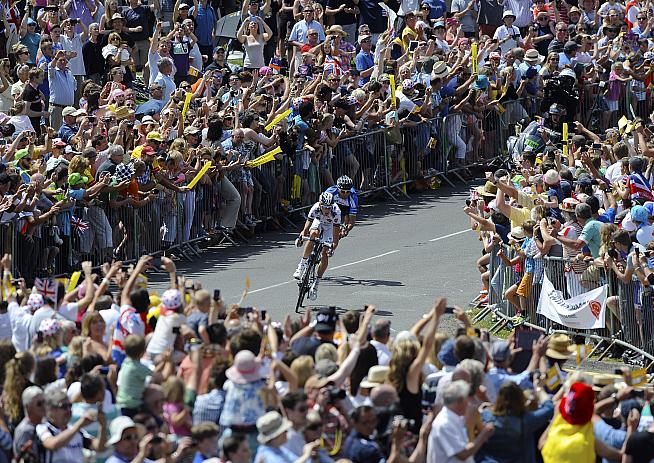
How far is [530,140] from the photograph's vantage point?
83.7 feet

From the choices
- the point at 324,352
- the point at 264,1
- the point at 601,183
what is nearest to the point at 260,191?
the point at 601,183

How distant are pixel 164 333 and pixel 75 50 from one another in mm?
13743

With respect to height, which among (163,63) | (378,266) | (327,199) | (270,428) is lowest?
(378,266)

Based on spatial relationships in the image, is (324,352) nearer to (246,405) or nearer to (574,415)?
(246,405)

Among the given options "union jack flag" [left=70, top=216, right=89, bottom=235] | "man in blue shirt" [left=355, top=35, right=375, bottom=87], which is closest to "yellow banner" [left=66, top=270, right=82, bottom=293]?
"union jack flag" [left=70, top=216, right=89, bottom=235]

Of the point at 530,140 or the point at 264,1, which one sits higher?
the point at 264,1

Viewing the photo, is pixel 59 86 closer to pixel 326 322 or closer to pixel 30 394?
pixel 326 322

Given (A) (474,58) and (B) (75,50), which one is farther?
(A) (474,58)

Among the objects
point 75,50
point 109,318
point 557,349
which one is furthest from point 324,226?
point 557,349

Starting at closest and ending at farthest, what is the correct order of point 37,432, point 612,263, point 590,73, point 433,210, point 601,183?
point 37,432 < point 612,263 < point 601,183 < point 433,210 < point 590,73

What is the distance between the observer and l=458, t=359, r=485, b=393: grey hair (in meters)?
11.8

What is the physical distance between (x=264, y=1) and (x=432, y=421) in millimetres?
20233

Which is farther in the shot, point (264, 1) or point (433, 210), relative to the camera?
point (264, 1)

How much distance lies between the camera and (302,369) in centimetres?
1207
